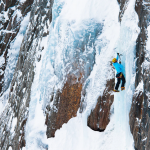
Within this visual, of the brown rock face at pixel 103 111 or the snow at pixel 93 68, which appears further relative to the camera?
the brown rock face at pixel 103 111

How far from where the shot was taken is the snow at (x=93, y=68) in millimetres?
Answer: 4047

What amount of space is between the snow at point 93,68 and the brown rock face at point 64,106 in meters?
0.19

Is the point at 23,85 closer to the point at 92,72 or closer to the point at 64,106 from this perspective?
the point at 64,106

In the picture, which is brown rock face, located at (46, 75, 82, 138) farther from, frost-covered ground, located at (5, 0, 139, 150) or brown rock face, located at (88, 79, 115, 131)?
brown rock face, located at (88, 79, 115, 131)

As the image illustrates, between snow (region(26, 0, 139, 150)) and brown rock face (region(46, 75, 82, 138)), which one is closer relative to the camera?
snow (region(26, 0, 139, 150))

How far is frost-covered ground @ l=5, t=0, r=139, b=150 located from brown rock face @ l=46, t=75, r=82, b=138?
0.19 m

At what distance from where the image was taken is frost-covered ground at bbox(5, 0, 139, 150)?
4.04m

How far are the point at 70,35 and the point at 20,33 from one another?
6212 mm

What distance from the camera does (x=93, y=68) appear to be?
5.40 metres

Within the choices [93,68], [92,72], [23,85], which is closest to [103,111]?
[92,72]

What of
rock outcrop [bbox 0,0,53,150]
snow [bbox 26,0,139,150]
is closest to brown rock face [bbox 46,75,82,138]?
snow [bbox 26,0,139,150]

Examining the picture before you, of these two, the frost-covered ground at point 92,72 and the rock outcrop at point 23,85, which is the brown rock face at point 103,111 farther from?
the rock outcrop at point 23,85

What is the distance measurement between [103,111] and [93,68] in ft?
4.36

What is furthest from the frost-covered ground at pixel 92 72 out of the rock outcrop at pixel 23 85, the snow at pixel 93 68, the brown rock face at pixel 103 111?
the rock outcrop at pixel 23 85
